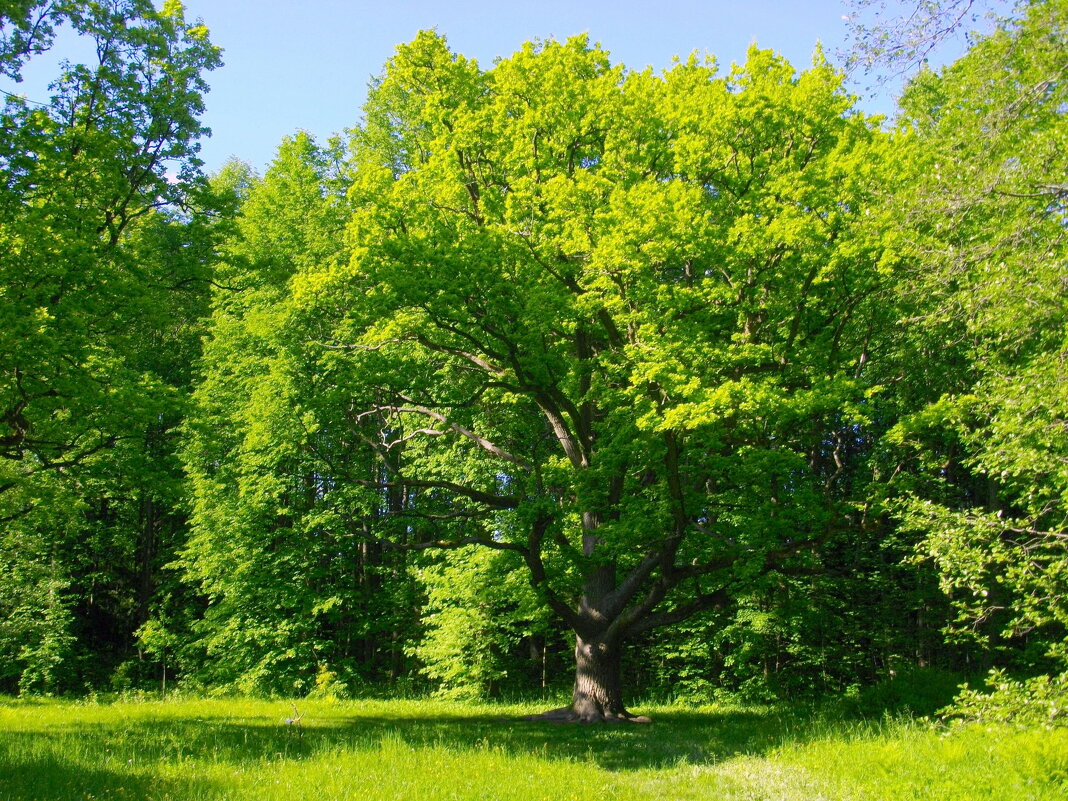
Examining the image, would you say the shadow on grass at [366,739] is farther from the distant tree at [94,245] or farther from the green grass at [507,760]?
the distant tree at [94,245]

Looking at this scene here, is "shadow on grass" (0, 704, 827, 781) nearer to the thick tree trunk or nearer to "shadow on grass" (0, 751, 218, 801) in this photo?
"shadow on grass" (0, 751, 218, 801)

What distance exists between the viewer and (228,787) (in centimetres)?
752

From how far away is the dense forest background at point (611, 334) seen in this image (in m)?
9.32

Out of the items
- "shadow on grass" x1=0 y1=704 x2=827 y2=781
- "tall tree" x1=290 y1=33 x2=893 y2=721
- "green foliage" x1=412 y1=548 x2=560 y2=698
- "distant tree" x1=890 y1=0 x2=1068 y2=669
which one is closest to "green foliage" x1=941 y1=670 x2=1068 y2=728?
"distant tree" x1=890 y1=0 x2=1068 y2=669

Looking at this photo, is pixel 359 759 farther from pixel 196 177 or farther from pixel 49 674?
pixel 49 674

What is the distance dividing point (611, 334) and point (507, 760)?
7.69 meters

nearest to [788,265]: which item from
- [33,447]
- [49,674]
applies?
[33,447]

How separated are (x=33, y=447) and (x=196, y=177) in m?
5.54

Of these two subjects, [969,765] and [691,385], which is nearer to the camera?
[969,765]

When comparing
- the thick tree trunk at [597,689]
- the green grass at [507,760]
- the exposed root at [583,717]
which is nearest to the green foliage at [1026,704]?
the green grass at [507,760]

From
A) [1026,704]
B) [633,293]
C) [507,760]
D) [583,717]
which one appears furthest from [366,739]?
[1026,704]

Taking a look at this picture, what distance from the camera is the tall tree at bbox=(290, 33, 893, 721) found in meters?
12.2

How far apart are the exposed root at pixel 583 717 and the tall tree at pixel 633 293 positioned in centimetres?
8

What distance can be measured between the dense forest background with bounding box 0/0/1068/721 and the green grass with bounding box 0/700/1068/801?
208cm
